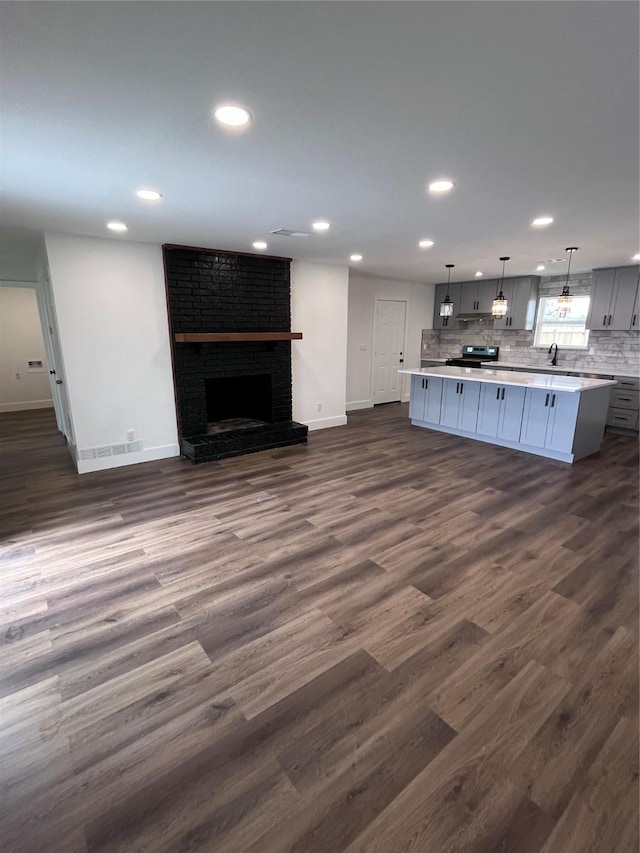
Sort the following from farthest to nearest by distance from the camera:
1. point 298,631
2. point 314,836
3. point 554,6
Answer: point 298,631, point 314,836, point 554,6

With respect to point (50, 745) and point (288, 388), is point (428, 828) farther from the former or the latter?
point (288, 388)

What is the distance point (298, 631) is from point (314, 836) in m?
0.88

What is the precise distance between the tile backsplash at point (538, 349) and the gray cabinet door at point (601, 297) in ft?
1.08

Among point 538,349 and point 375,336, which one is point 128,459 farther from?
point 538,349

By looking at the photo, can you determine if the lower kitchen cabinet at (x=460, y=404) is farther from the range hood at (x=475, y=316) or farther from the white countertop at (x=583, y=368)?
the range hood at (x=475, y=316)

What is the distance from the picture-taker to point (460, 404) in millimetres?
5871

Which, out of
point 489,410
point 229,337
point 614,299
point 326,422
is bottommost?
point 326,422

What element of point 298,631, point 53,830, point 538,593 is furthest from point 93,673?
point 538,593

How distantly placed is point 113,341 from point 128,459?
1398 millimetres

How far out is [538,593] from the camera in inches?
95.5

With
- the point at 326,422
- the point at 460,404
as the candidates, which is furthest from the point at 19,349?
the point at 460,404

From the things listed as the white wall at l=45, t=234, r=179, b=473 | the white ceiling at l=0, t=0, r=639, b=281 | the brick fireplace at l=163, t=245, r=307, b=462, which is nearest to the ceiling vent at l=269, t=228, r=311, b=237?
the white ceiling at l=0, t=0, r=639, b=281

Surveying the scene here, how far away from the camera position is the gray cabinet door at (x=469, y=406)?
566 cm

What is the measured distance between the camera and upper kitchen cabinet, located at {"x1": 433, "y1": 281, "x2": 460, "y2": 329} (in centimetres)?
825
